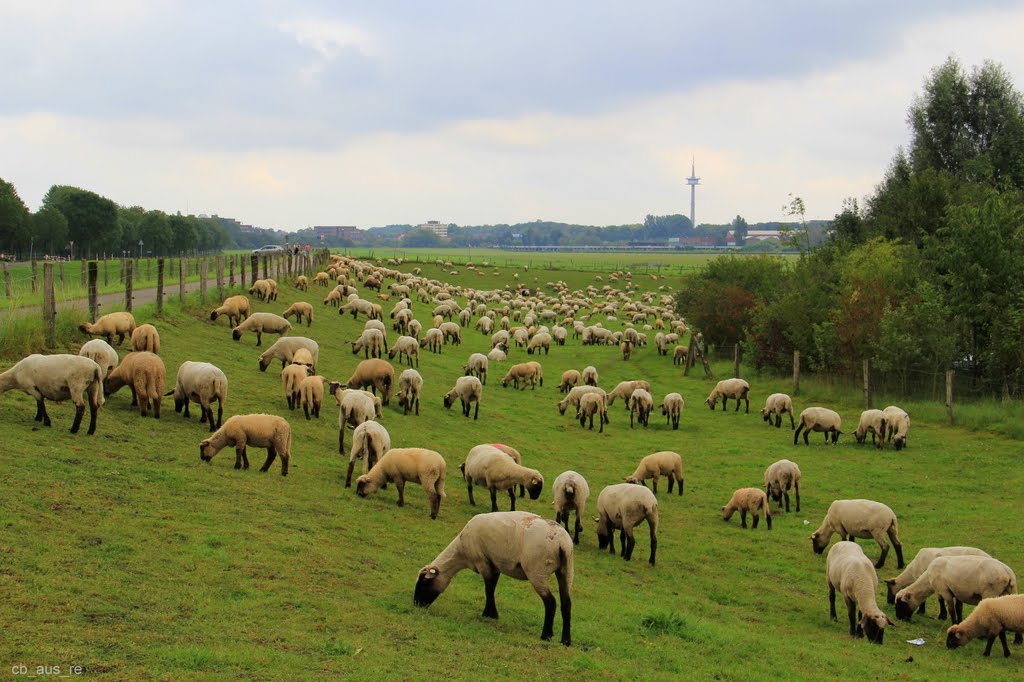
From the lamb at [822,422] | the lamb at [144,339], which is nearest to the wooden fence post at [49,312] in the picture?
the lamb at [144,339]

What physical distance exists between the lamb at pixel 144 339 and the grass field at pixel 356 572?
3.12 feet

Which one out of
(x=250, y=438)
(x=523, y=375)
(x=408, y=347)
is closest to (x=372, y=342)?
(x=408, y=347)

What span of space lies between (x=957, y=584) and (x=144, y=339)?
1834 cm

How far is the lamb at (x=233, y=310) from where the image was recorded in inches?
1243

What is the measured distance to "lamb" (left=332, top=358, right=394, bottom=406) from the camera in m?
25.5

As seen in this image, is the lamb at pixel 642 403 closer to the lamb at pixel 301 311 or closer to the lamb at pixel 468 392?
the lamb at pixel 468 392

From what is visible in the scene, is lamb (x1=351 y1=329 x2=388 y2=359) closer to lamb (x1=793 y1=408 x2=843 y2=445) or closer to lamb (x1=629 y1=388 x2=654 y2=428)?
lamb (x1=629 y1=388 x2=654 y2=428)

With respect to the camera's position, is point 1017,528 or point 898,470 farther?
point 898,470

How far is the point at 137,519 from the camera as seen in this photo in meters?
12.0

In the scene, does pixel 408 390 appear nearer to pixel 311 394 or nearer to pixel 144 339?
pixel 311 394

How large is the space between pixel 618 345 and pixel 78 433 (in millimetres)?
44428

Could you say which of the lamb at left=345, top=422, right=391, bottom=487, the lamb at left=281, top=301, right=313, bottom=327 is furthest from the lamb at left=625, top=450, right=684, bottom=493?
the lamb at left=281, top=301, right=313, bottom=327

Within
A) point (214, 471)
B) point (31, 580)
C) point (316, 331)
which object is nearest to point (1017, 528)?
point (214, 471)

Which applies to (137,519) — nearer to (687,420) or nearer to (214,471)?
(214,471)
